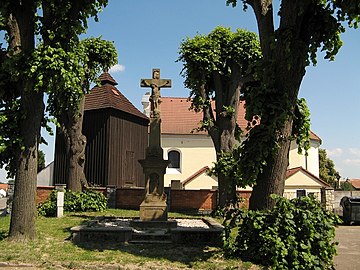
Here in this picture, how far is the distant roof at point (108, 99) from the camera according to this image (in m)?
24.7

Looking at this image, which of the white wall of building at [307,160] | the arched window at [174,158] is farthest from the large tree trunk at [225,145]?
the white wall of building at [307,160]

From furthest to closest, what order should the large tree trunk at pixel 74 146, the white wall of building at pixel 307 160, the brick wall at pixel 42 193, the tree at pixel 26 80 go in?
the white wall of building at pixel 307 160, the brick wall at pixel 42 193, the large tree trunk at pixel 74 146, the tree at pixel 26 80

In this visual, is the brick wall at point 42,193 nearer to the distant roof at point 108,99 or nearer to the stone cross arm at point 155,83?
the distant roof at point 108,99

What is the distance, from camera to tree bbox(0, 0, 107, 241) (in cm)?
890

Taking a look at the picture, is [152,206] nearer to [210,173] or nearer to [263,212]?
[210,173]

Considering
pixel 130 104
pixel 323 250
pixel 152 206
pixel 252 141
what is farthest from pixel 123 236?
pixel 130 104

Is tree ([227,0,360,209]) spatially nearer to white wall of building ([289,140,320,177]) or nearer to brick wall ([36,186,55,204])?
brick wall ([36,186,55,204])

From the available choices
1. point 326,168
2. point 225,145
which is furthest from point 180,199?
point 326,168

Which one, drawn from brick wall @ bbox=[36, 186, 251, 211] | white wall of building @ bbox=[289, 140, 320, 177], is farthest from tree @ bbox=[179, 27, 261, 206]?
white wall of building @ bbox=[289, 140, 320, 177]

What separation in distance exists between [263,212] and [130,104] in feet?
66.9

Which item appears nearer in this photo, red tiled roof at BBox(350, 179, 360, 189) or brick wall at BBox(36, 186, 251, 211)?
brick wall at BBox(36, 186, 251, 211)

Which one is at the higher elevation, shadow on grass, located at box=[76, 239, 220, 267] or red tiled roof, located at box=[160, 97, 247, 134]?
red tiled roof, located at box=[160, 97, 247, 134]

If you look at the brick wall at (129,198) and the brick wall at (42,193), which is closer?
the brick wall at (42,193)

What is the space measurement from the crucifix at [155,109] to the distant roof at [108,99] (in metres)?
10.6
